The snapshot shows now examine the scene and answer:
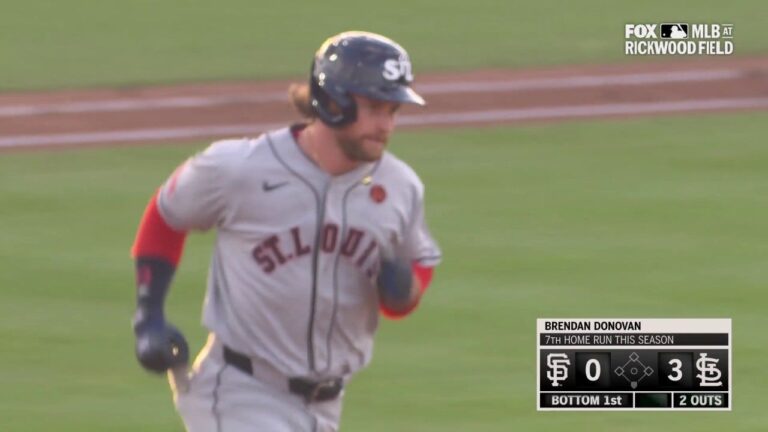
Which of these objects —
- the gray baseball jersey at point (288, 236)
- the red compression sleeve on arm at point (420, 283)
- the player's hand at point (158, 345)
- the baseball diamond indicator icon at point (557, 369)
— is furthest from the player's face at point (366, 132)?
the baseball diamond indicator icon at point (557, 369)

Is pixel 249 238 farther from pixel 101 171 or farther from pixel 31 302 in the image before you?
pixel 101 171

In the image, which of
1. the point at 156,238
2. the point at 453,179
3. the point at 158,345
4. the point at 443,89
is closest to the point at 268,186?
the point at 156,238

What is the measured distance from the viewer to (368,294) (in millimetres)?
5637

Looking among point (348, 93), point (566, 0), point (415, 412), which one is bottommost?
point (415, 412)

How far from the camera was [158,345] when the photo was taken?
5543 millimetres

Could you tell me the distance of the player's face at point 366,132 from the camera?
212 inches

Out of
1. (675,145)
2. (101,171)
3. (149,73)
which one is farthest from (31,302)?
(149,73)

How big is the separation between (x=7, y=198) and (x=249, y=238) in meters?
7.76

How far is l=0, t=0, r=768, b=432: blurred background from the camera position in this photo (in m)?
9.07

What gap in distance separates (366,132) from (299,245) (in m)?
0.38

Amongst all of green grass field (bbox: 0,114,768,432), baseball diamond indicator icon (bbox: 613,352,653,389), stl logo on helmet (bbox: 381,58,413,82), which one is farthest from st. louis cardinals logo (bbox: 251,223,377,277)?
baseball diamond indicator icon (bbox: 613,352,653,389)

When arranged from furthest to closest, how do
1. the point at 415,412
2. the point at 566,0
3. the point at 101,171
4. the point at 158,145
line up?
the point at 566,0 < the point at 158,145 < the point at 101,171 < the point at 415,412

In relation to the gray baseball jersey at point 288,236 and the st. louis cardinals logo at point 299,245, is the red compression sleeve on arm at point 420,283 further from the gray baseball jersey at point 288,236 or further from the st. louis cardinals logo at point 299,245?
the st. louis cardinals logo at point 299,245

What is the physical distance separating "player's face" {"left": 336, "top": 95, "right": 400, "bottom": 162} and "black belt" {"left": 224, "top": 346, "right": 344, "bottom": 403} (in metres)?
0.66
